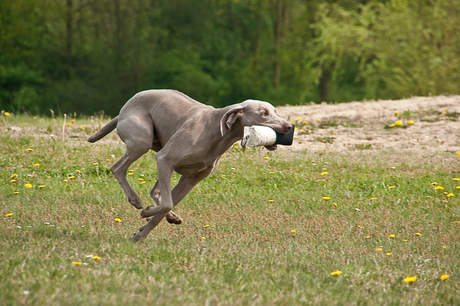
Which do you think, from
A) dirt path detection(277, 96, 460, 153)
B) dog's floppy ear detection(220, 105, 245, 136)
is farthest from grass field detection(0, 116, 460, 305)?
dog's floppy ear detection(220, 105, 245, 136)

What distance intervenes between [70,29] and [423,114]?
21.9 m

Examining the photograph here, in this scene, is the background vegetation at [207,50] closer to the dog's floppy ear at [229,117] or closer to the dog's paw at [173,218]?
the dog's paw at [173,218]

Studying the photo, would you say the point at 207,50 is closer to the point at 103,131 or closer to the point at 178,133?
the point at 103,131

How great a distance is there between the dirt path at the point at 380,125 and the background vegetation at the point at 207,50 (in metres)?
Answer: 10.9

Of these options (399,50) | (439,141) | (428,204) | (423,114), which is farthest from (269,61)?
(428,204)

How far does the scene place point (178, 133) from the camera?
5.46 meters

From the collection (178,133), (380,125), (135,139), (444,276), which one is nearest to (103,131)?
(135,139)

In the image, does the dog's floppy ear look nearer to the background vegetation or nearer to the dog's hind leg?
the dog's hind leg

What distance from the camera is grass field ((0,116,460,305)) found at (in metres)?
3.97

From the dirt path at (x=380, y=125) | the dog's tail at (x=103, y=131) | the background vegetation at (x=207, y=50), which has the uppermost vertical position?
the dog's tail at (x=103, y=131)

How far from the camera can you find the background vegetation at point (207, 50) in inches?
1023

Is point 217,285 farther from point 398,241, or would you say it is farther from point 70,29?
point 70,29

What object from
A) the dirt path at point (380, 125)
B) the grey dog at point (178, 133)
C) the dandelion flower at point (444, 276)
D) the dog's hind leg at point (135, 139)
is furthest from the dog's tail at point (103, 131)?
the dirt path at point (380, 125)

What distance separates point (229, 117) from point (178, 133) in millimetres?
579
